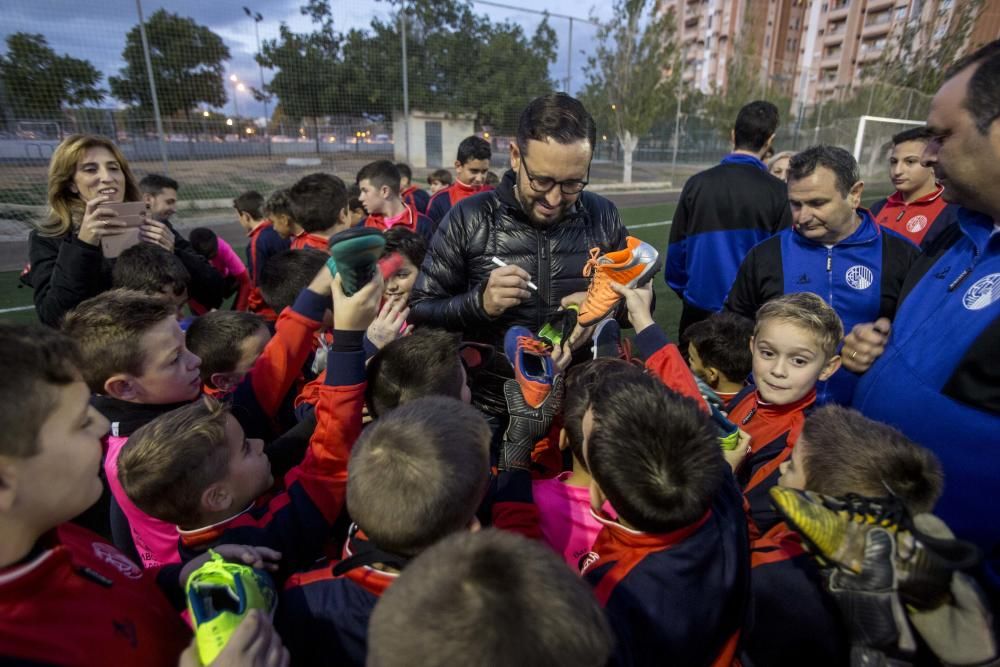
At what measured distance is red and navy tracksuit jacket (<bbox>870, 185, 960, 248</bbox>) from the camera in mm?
4359

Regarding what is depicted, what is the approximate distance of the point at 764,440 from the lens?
7.12 feet

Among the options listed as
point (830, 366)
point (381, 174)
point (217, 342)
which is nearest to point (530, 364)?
point (830, 366)

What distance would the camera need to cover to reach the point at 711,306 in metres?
4.06

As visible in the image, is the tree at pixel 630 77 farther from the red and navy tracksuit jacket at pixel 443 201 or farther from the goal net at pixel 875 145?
the red and navy tracksuit jacket at pixel 443 201

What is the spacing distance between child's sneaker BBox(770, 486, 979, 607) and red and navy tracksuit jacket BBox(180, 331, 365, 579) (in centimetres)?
126

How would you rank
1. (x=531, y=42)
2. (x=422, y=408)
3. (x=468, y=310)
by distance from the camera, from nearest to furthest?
(x=422, y=408) → (x=468, y=310) → (x=531, y=42)

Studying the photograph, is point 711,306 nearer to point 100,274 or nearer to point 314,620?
point 314,620

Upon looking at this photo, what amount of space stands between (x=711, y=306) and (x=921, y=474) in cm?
287

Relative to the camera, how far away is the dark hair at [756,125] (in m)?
3.94

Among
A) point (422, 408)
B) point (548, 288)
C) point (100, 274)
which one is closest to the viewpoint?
point (422, 408)

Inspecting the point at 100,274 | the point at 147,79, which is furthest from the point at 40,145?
the point at 100,274

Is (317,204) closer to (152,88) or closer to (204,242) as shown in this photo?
(204,242)

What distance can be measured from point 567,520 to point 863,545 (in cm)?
89

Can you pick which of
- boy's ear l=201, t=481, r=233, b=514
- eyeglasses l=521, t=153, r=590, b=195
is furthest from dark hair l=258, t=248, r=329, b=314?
boy's ear l=201, t=481, r=233, b=514
